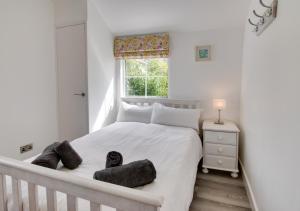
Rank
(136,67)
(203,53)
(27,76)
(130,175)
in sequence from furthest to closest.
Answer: (136,67) < (203,53) < (27,76) < (130,175)

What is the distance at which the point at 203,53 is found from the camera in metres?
2.85

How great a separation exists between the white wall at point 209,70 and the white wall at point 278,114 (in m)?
0.90

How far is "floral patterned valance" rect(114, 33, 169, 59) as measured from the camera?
2984 mm

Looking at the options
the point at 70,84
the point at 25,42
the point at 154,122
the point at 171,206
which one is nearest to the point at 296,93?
the point at 171,206

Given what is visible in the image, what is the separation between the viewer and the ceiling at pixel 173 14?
2.47m

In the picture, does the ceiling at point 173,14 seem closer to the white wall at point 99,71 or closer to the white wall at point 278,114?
the white wall at point 99,71

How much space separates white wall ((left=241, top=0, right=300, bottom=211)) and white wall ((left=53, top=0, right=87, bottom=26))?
2.28 metres

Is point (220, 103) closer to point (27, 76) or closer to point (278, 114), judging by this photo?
point (278, 114)

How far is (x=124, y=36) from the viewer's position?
323 cm

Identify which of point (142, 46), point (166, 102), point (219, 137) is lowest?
point (219, 137)

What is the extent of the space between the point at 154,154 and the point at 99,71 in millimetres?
1802

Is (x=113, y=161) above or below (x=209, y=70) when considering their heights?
below

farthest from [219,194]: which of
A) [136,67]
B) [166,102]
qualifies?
[136,67]

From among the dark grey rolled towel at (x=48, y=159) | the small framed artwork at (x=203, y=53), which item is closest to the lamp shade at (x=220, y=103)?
the small framed artwork at (x=203, y=53)
